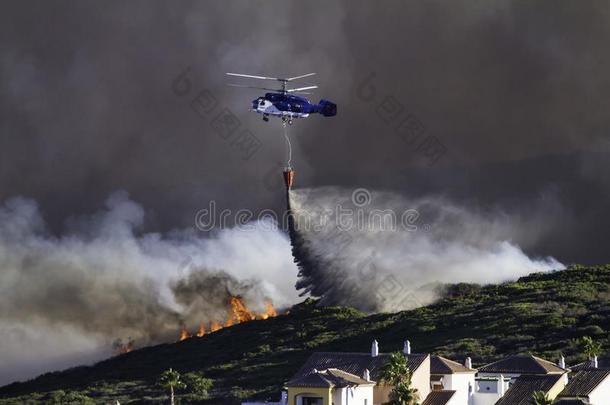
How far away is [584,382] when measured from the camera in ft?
419

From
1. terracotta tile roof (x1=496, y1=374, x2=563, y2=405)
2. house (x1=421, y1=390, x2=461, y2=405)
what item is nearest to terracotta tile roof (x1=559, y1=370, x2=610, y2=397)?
terracotta tile roof (x1=496, y1=374, x2=563, y2=405)

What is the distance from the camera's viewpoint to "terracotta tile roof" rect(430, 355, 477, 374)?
135m

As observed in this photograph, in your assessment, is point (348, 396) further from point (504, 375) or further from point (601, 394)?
point (601, 394)

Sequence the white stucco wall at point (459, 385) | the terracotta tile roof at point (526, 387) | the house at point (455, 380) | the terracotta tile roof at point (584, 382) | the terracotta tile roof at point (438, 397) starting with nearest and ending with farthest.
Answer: the terracotta tile roof at point (584, 382)
the terracotta tile roof at point (526, 387)
the terracotta tile roof at point (438, 397)
the white stucco wall at point (459, 385)
the house at point (455, 380)

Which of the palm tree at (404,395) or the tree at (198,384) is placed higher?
the tree at (198,384)

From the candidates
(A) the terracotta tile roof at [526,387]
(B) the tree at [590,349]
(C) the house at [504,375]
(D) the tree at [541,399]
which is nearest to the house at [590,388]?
(A) the terracotta tile roof at [526,387]

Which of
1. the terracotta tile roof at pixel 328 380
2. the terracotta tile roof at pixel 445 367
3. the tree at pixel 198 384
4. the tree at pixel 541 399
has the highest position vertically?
the tree at pixel 198 384

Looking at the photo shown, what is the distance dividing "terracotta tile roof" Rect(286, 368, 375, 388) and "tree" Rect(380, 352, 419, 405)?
173 centimetres

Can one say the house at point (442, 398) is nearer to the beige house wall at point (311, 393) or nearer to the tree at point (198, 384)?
the beige house wall at point (311, 393)

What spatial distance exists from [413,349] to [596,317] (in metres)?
26.1

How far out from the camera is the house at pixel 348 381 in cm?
12700

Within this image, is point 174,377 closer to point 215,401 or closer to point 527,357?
point 215,401

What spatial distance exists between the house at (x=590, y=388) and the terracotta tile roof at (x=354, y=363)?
1374 centimetres

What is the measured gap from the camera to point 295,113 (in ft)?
534
